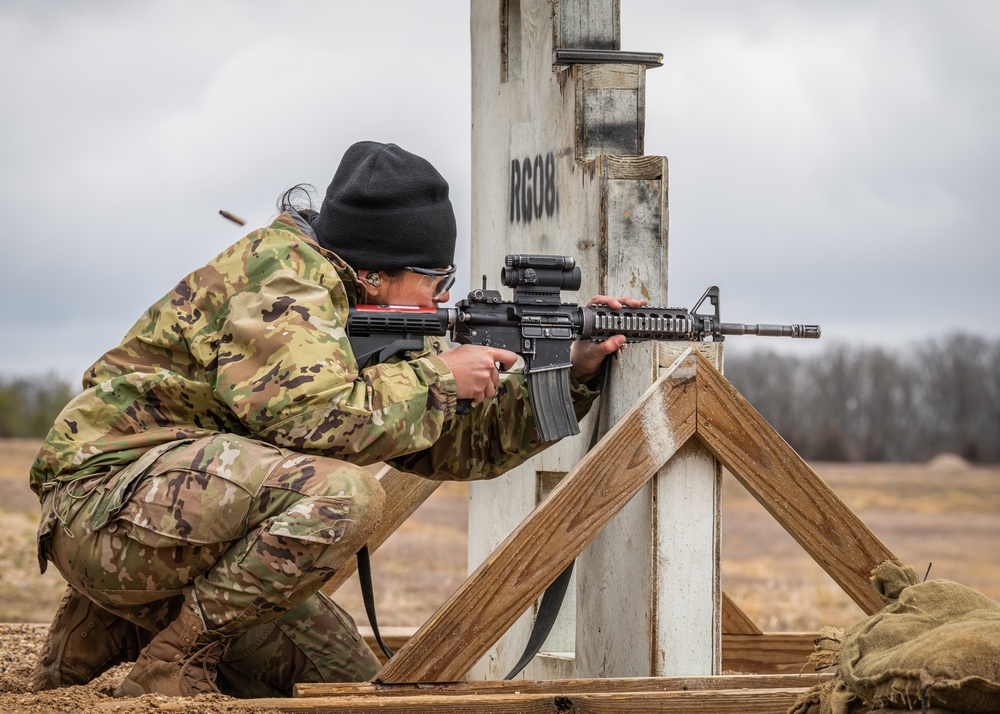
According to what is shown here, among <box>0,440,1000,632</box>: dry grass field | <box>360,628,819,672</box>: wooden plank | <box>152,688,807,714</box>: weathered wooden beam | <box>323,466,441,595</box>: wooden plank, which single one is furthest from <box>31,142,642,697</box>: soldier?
<box>0,440,1000,632</box>: dry grass field

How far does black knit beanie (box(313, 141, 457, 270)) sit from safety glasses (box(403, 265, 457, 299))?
0.03m

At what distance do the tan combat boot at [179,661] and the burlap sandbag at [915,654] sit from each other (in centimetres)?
159

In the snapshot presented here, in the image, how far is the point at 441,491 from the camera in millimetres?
26109

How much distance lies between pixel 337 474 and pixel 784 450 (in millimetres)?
1351

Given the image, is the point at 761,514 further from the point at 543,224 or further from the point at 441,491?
the point at 543,224

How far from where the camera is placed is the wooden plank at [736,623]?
4.82 m

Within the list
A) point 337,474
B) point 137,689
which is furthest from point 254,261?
point 137,689

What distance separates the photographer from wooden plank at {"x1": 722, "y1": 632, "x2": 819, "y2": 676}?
15.7ft

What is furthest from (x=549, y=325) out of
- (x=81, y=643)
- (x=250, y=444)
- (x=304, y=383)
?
(x=81, y=643)

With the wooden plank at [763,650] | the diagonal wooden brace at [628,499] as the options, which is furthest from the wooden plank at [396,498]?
the diagonal wooden brace at [628,499]

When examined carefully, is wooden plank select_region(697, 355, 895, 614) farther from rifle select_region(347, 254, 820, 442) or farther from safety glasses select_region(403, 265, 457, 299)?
safety glasses select_region(403, 265, 457, 299)

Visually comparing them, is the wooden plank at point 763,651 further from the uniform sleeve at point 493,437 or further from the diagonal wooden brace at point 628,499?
the uniform sleeve at point 493,437

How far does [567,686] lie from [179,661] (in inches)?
42.3

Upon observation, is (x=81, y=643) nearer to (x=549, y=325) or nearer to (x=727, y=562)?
(x=549, y=325)
